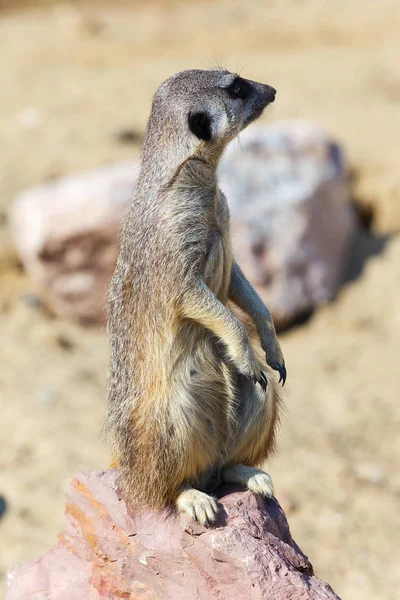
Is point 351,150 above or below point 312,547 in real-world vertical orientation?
above

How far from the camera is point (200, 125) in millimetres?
3080

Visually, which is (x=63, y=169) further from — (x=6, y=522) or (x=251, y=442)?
(x=251, y=442)

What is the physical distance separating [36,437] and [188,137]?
3.04 meters

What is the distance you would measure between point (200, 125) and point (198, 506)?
1257 millimetres

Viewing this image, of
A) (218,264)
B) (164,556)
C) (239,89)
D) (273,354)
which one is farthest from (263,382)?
(239,89)

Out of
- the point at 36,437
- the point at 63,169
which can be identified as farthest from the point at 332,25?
the point at 36,437

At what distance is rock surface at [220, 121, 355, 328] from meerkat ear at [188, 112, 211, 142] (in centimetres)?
355

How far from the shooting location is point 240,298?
3379mm

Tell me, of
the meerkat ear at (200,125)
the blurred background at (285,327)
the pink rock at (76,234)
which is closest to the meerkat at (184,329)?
the meerkat ear at (200,125)

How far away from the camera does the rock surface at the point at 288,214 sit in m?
6.78

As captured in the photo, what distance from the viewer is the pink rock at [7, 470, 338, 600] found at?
275 cm

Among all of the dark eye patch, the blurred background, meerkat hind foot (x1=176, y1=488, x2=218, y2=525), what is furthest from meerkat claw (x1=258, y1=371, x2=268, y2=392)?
the blurred background

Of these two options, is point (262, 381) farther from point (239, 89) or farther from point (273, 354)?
point (239, 89)

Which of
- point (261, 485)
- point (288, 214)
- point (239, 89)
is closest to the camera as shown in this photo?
point (261, 485)
